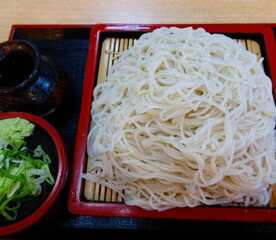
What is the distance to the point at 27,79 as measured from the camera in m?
1.27

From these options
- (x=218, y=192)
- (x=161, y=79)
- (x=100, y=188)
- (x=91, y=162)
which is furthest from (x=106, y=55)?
(x=218, y=192)

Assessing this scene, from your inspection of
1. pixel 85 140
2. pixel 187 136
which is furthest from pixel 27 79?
pixel 187 136

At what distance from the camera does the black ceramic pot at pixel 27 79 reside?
1.29 m

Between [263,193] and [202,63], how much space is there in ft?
1.85

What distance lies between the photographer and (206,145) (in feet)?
3.90

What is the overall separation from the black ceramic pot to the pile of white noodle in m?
0.25

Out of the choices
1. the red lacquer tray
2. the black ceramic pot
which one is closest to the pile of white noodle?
the red lacquer tray

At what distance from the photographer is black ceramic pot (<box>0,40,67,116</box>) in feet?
4.24

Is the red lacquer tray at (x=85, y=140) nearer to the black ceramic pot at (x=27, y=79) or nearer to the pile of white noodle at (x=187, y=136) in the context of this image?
the pile of white noodle at (x=187, y=136)

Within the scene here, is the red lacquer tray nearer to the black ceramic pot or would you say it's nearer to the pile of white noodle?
the pile of white noodle

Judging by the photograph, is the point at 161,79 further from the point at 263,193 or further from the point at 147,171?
the point at 263,193

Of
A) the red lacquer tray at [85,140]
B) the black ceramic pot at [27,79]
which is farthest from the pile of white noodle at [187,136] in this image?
the black ceramic pot at [27,79]

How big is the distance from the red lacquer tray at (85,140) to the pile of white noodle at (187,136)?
3 cm

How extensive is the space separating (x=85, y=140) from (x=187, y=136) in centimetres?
44
